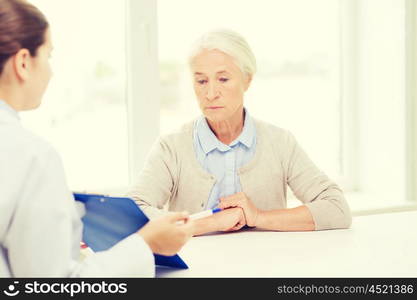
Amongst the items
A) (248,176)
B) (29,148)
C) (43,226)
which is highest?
(29,148)

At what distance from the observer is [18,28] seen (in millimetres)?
979

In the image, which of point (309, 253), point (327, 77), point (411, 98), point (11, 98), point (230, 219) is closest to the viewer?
point (11, 98)

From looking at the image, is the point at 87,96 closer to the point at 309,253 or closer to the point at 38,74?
the point at 309,253

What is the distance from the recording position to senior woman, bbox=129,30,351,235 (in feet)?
6.38

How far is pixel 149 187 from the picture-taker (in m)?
1.93

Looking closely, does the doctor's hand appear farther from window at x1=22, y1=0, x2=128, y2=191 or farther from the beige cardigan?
window at x1=22, y1=0, x2=128, y2=191

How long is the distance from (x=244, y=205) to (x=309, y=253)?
0.35 meters

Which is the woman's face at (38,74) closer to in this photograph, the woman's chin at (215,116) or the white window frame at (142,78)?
the woman's chin at (215,116)

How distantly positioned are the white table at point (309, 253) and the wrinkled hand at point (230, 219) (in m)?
0.02

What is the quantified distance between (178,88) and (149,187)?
1.14 meters

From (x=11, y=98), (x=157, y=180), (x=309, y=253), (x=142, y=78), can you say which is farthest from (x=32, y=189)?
(x=142, y=78)

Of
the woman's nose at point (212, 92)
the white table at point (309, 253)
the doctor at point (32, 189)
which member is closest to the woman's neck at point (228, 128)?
the woman's nose at point (212, 92)

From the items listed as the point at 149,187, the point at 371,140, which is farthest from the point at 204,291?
the point at 371,140

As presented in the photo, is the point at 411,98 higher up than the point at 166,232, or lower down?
higher up
